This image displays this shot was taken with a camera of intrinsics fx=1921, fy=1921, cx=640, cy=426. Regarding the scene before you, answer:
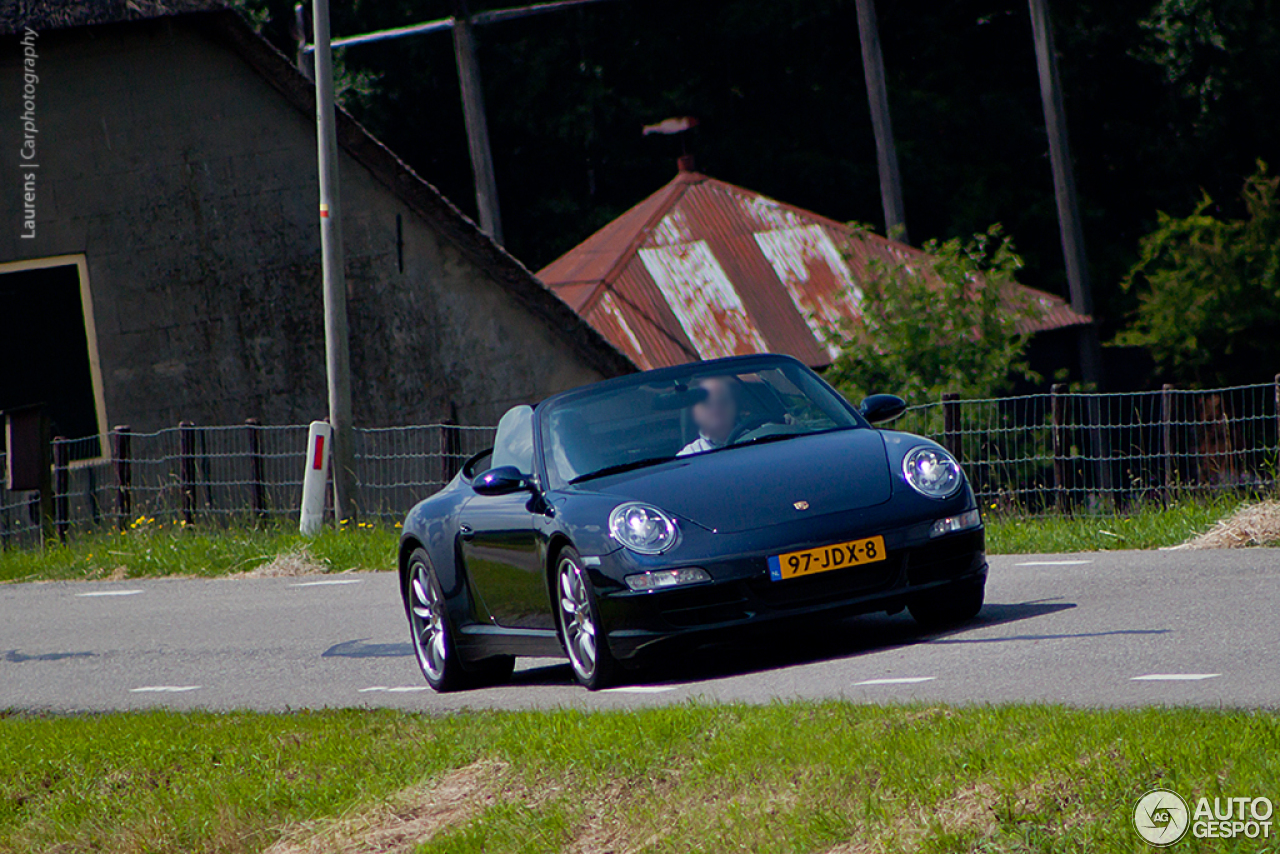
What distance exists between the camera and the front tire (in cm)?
883

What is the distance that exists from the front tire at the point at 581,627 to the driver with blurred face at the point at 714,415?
0.91 meters

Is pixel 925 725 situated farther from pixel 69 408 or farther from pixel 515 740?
pixel 69 408

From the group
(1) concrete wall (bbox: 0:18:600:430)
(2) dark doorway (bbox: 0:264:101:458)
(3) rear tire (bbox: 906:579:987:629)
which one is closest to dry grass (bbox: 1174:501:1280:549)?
(3) rear tire (bbox: 906:579:987:629)

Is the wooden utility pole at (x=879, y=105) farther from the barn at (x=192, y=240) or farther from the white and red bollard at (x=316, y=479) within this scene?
the white and red bollard at (x=316, y=479)

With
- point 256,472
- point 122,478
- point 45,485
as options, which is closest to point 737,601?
point 256,472

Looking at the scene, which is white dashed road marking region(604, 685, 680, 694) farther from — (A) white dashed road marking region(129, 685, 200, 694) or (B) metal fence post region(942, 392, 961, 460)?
(B) metal fence post region(942, 392, 961, 460)

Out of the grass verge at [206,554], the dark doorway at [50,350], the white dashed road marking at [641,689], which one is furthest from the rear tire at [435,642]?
the dark doorway at [50,350]

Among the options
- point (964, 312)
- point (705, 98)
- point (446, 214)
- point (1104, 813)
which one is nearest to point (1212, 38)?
point (705, 98)

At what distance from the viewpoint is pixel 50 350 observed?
80.0 feet

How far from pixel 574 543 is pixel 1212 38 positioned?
40.1m

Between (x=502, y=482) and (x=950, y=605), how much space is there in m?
2.31

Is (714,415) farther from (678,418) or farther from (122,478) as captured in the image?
(122,478)

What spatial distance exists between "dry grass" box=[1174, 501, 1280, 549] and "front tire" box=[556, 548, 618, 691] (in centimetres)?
540

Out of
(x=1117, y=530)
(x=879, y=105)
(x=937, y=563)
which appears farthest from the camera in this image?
(x=879, y=105)
